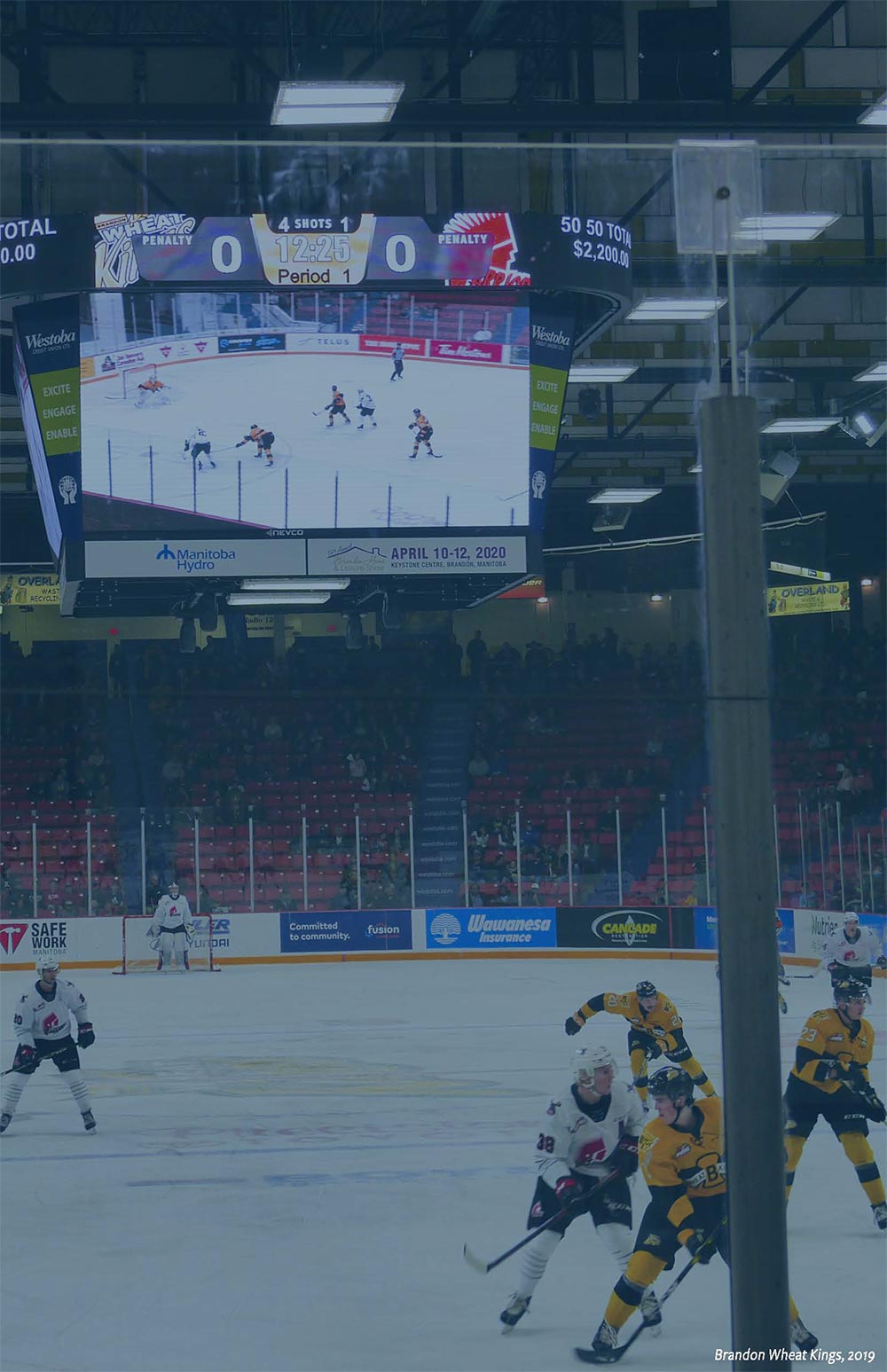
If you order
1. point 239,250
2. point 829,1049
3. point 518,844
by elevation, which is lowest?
point 829,1049

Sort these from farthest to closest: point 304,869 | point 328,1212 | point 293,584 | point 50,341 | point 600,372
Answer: point 304,869 → point 600,372 → point 293,584 → point 50,341 → point 328,1212

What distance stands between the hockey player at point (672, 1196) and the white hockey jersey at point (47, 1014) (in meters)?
5.92

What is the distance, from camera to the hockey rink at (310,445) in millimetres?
13094

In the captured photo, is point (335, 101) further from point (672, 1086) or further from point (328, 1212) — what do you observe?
point (328, 1212)

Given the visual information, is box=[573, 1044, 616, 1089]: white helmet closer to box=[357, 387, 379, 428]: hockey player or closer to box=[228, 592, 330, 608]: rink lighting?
box=[357, 387, 379, 428]: hockey player

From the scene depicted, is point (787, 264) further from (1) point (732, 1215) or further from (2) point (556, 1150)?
(1) point (732, 1215)

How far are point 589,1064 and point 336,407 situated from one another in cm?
724

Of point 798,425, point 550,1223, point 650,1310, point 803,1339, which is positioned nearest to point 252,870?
point 798,425

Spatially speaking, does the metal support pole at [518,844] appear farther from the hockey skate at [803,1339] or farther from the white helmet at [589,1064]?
the hockey skate at [803,1339]

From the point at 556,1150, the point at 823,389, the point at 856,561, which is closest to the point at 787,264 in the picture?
the point at 823,389

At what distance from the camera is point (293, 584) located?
1452 centimetres

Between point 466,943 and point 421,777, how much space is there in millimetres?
4482

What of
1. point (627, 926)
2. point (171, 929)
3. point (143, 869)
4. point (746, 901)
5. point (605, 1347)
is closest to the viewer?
point (746, 901)

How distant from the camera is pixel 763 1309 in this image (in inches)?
160
